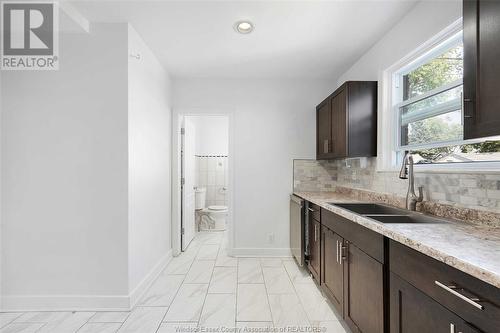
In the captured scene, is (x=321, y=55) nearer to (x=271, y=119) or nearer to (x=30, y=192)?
(x=271, y=119)

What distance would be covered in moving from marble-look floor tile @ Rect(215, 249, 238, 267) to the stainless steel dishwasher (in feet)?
2.61

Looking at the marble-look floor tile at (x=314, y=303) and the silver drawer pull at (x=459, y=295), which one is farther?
the marble-look floor tile at (x=314, y=303)

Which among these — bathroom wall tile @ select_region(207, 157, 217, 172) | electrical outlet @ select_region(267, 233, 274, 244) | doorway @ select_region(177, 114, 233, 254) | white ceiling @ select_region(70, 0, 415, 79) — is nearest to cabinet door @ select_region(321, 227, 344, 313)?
electrical outlet @ select_region(267, 233, 274, 244)

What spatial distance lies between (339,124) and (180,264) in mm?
2583

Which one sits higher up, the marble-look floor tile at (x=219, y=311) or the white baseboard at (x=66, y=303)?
the white baseboard at (x=66, y=303)

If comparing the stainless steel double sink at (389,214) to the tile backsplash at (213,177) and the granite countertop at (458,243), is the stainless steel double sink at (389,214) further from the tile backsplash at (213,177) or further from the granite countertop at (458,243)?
the tile backsplash at (213,177)

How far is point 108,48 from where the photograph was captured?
7.27 feet

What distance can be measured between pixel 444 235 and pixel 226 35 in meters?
2.30

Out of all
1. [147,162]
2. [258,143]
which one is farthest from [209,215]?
[147,162]

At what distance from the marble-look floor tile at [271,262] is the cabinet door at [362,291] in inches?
58.8

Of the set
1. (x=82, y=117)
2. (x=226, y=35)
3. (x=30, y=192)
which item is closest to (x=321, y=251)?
(x=226, y=35)

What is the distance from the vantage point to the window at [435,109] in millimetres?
1703

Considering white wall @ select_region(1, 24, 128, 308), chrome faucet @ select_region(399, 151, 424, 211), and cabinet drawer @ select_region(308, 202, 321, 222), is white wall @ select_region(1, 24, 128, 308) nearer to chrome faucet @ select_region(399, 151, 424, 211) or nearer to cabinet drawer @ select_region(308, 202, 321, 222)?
cabinet drawer @ select_region(308, 202, 321, 222)

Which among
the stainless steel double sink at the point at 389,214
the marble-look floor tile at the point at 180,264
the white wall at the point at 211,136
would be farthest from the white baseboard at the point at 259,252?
the white wall at the point at 211,136
